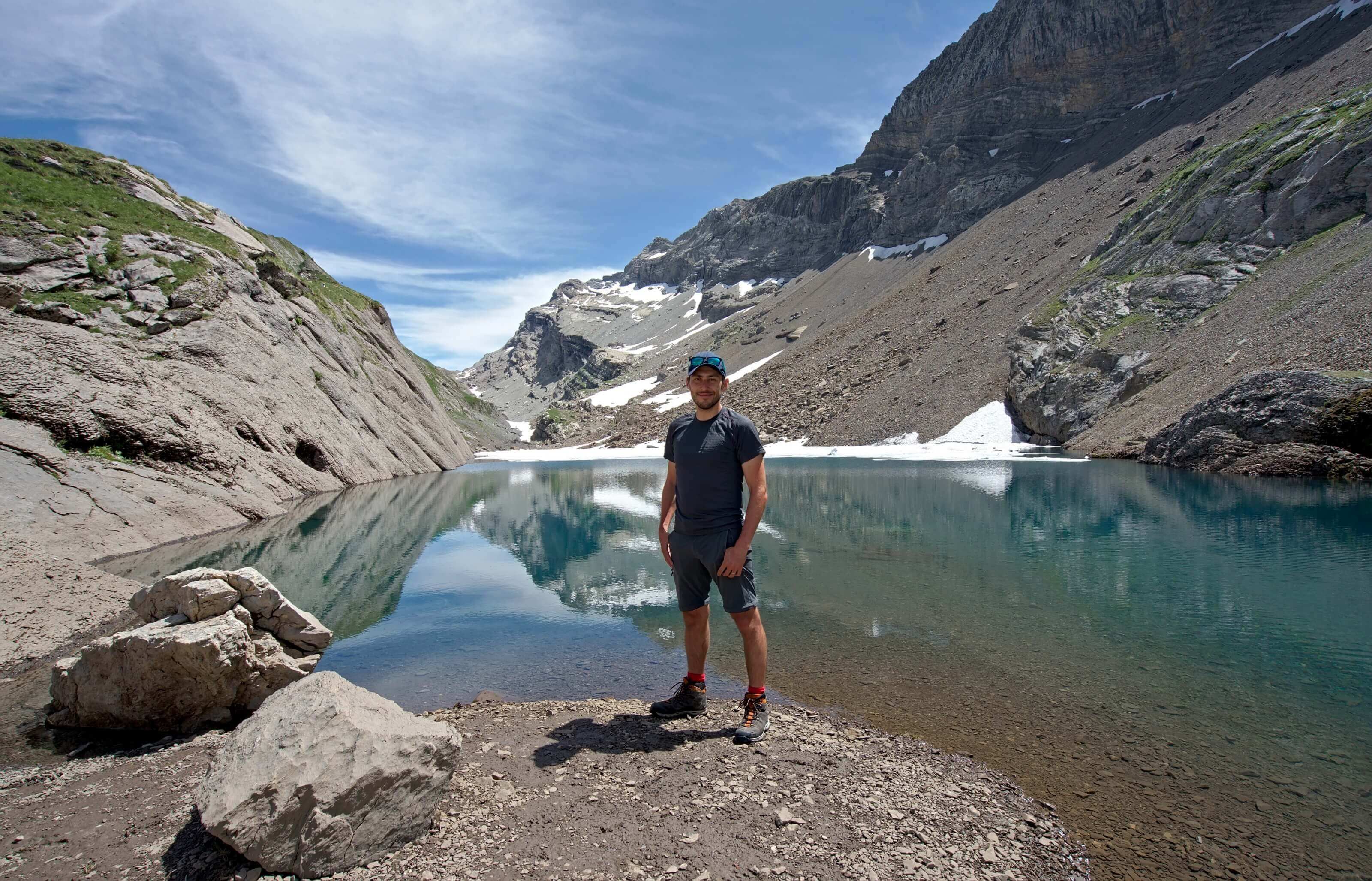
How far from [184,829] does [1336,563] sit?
633 inches

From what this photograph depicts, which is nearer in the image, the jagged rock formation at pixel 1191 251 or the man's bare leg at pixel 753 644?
the man's bare leg at pixel 753 644

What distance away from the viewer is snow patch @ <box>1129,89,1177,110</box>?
82.6m

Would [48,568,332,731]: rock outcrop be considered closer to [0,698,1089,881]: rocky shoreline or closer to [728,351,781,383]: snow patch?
[0,698,1089,881]: rocky shoreline

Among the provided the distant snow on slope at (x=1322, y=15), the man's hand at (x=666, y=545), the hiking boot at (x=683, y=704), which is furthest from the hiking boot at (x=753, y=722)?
the distant snow on slope at (x=1322, y=15)

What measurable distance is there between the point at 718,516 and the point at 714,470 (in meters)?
0.36

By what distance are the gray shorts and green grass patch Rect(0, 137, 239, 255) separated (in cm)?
2571

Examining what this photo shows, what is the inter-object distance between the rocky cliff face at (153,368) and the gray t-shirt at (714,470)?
11971 millimetres

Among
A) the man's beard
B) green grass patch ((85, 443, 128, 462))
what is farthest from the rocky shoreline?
green grass patch ((85, 443, 128, 462))

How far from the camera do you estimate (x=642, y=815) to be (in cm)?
377

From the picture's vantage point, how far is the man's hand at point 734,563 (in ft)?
15.6

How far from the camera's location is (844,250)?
5054 inches

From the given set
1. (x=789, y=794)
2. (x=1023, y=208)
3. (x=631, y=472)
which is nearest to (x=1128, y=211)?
(x=1023, y=208)

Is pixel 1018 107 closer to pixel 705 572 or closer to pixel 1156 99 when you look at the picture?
pixel 1156 99

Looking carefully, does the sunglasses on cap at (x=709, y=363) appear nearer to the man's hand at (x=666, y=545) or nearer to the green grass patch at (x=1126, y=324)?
the man's hand at (x=666, y=545)
